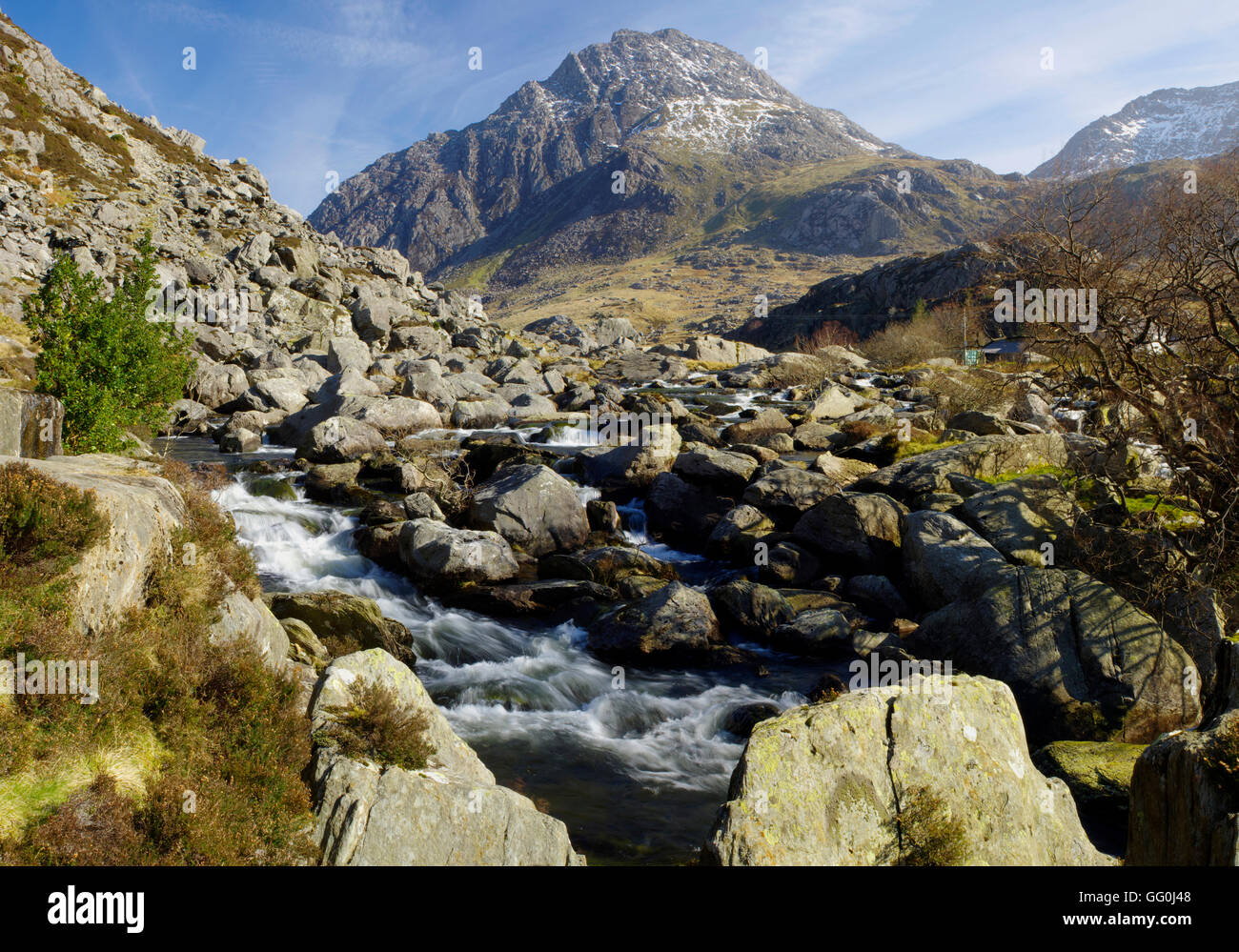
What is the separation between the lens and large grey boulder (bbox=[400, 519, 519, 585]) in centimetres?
1720

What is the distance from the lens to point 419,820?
6176 millimetres

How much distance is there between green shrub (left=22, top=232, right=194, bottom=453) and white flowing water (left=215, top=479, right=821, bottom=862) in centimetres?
473

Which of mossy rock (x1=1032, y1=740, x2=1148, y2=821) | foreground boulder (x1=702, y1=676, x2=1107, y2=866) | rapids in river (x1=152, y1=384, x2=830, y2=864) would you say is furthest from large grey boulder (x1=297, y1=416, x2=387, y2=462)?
mossy rock (x1=1032, y1=740, x2=1148, y2=821)

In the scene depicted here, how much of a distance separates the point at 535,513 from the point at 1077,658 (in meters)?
13.4

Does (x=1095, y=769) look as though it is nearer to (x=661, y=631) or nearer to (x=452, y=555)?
(x=661, y=631)

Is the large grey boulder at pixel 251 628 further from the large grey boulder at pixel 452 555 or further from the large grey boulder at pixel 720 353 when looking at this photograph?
the large grey boulder at pixel 720 353

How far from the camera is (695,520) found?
21.8m

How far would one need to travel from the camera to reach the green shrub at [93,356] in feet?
50.4

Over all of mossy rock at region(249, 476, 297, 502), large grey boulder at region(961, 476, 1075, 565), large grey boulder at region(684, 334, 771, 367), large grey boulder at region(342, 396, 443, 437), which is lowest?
large grey boulder at region(961, 476, 1075, 565)

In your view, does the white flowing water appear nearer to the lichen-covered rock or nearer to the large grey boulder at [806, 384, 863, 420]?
the lichen-covered rock

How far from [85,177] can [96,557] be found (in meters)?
76.1

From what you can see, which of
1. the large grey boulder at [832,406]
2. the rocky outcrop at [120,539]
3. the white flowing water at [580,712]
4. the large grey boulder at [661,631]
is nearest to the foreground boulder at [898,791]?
the white flowing water at [580,712]
